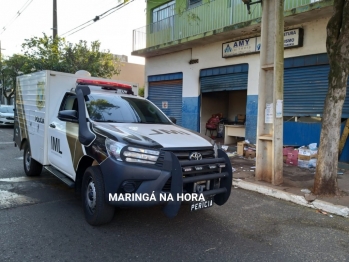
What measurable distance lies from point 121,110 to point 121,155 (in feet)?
4.69

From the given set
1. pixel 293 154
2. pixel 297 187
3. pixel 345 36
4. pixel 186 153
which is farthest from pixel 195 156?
pixel 293 154

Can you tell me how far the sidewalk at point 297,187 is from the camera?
4945 millimetres

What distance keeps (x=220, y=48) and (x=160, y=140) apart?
838cm

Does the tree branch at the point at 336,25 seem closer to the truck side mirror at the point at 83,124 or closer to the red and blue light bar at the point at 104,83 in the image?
the red and blue light bar at the point at 104,83

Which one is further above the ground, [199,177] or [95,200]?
[199,177]

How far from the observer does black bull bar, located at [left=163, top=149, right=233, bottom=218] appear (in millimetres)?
3359

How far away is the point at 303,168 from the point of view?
7793 millimetres

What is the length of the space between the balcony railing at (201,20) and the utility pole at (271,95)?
313 cm

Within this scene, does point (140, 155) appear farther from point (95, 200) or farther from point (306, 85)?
point (306, 85)

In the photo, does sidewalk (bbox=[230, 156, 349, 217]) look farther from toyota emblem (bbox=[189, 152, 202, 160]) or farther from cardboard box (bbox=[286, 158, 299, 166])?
toyota emblem (bbox=[189, 152, 202, 160])

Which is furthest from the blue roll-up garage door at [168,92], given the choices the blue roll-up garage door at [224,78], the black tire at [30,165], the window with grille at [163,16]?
the black tire at [30,165]

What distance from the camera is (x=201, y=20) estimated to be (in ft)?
38.5

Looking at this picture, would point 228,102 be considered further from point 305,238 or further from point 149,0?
point 305,238

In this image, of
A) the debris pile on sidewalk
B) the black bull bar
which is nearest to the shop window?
the debris pile on sidewalk
